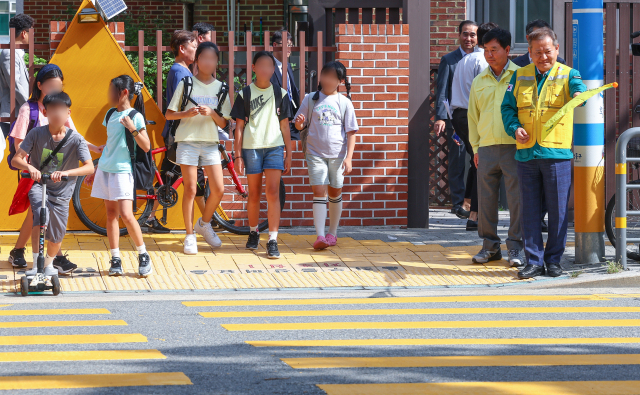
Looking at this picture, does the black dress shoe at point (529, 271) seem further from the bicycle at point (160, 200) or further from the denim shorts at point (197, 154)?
the denim shorts at point (197, 154)

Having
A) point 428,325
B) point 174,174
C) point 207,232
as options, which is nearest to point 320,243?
point 207,232

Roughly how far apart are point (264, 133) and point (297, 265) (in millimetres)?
1308

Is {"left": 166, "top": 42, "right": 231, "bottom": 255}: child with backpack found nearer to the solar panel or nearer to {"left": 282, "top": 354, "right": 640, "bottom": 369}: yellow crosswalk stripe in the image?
the solar panel

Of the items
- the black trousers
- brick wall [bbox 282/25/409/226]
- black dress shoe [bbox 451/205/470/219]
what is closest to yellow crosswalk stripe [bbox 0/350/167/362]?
brick wall [bbox 282/25/409/226]

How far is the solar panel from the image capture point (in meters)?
9.54

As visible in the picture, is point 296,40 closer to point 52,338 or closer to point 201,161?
point 201,161

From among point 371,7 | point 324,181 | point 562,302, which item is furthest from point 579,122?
point 371,7

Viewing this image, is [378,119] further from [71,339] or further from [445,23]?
[71,339]

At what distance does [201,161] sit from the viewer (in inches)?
339

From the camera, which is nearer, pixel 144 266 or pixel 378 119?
pixel 144 266

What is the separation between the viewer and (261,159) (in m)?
8.59

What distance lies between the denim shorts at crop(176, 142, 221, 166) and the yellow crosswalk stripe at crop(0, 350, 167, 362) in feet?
11.7

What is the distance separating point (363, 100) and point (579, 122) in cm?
291

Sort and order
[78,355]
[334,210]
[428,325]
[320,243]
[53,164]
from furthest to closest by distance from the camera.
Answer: [334,210], [320,243], [53,164], [428,325], [78,355]
